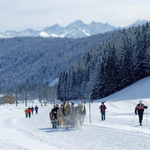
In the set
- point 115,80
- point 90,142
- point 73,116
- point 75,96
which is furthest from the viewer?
point 75,96

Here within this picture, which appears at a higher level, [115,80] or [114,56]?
[114,56]

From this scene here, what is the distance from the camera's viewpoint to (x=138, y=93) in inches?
2547

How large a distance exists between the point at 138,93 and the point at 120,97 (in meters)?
3.93

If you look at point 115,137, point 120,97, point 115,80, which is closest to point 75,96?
point 115,80

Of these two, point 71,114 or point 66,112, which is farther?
point 71,114

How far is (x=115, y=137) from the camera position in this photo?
48.3 ft

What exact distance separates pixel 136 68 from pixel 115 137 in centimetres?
6070

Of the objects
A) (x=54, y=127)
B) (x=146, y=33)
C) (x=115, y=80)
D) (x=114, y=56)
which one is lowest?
(x=54, y=127)

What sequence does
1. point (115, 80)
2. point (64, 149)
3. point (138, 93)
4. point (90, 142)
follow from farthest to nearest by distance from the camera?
point (115, 80) → point (138, 93) → point (90, 142) → point (64, 149)

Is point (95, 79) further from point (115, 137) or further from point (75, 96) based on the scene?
point (115, 137)

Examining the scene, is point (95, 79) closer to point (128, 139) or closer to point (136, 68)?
point (136, 68)

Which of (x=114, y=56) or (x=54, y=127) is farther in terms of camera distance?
(x=114, y=56)

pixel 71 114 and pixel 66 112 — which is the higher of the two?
pixel 66 112

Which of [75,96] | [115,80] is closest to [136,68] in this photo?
[115,80]
